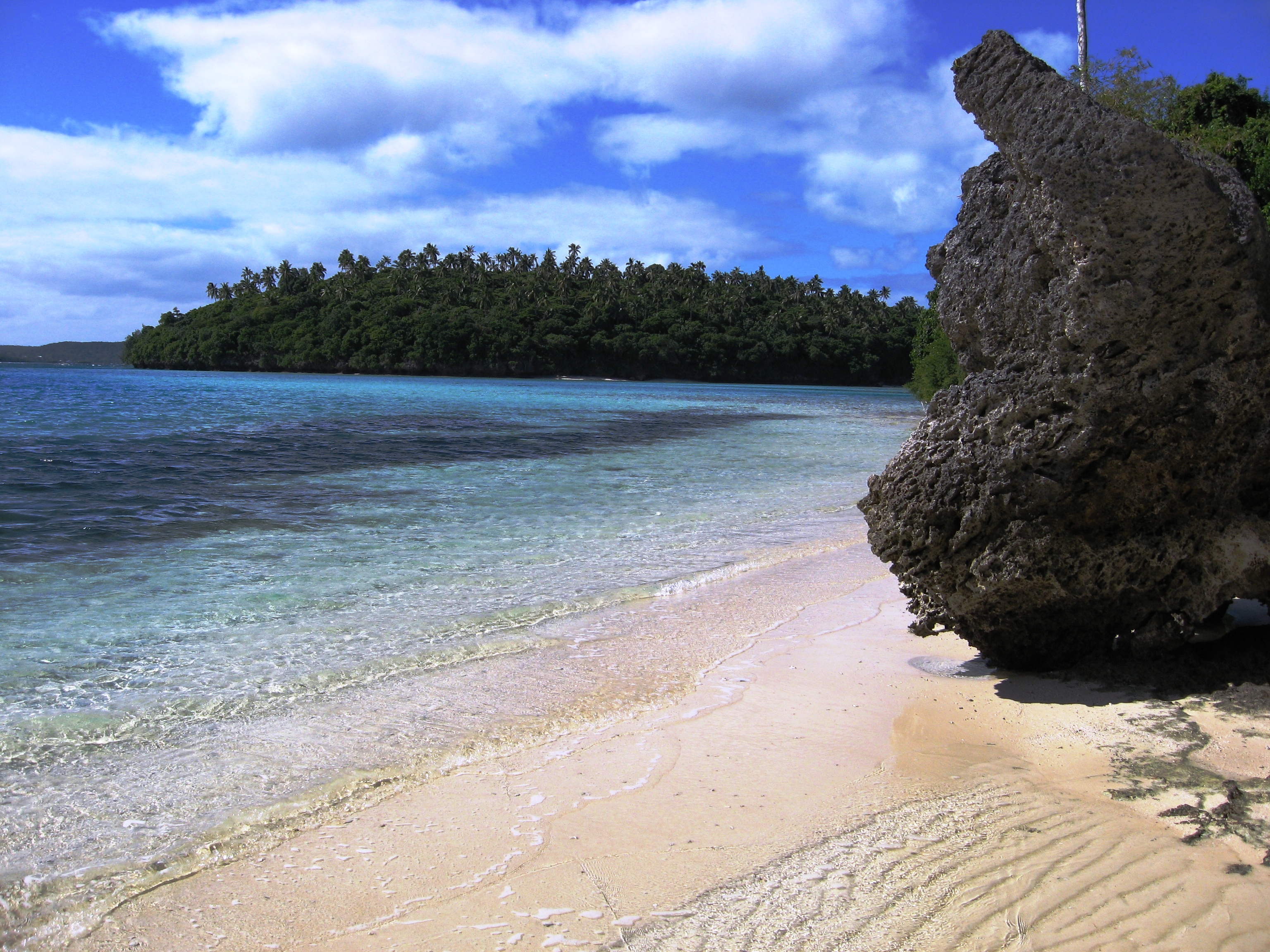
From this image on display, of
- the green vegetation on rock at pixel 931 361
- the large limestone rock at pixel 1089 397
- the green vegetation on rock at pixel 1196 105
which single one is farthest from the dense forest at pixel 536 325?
the large limestone rock at pixel 1089 397

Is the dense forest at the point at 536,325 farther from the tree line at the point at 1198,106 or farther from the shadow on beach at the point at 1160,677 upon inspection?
the shadow on beach at the point at 1160,677

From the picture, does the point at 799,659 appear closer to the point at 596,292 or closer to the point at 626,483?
the point at 626,483

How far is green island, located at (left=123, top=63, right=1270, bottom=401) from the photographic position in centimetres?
10219

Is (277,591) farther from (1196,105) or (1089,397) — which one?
(1196,105)

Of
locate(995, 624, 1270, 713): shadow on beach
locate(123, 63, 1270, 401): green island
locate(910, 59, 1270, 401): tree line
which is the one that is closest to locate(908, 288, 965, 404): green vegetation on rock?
locate(910, 59, 1270, 401): tree line

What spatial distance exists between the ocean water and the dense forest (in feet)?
272

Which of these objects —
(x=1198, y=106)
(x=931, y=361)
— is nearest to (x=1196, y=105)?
(x=1198, y=106)

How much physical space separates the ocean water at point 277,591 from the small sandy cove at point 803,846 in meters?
0.60

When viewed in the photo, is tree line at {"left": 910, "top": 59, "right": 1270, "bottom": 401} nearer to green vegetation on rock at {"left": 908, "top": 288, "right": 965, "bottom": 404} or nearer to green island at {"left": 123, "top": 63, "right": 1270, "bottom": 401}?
green vegetation on rock at {"left": 908, "top": 288, "right": 965, "bottom": 404}

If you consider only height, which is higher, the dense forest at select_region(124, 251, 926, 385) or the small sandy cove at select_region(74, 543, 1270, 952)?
the dense forest at select_region(124, 251, 926, 385)

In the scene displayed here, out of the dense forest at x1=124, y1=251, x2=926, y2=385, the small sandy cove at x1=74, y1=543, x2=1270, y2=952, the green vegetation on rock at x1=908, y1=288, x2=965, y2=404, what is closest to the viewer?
the small sandy cove at x1=74, y1=543, x2=1270, y2=952

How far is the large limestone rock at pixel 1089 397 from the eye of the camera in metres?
3.87

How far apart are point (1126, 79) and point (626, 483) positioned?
17324 millimetres

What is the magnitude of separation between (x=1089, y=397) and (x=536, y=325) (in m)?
103
